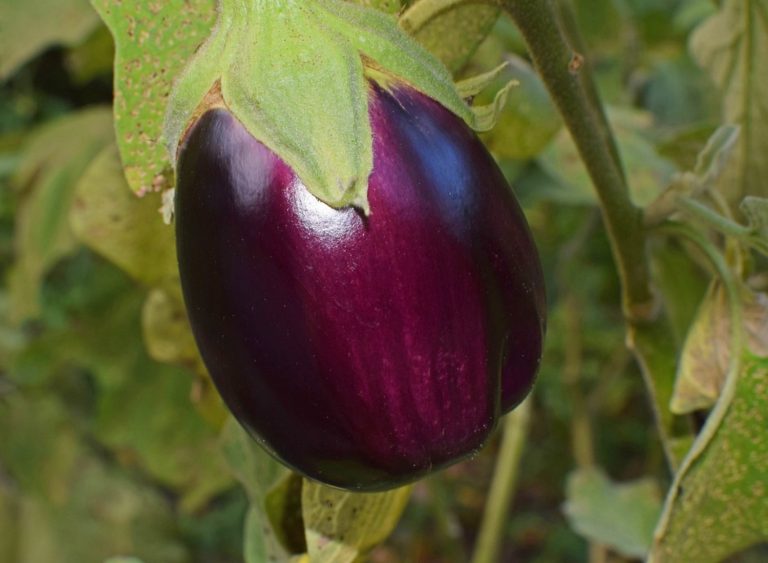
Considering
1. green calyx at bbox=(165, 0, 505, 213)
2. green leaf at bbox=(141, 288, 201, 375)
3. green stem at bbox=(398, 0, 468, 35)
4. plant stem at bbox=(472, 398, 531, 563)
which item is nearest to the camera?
green calyx at bbox=(165, 0, 505, 213)

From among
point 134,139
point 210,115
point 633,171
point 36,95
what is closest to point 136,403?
point 633,171

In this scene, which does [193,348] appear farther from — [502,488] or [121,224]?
[502,488]

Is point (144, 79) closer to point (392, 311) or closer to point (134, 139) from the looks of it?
point (134, 139)

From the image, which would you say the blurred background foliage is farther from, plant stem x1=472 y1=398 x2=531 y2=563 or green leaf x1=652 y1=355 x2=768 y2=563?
green leaf x1=652 y1=355 x2=768 y2=563

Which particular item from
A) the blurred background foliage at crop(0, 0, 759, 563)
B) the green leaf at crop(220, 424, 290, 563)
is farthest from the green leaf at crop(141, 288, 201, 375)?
the green leaf at crop(220, 424, 290, 563)

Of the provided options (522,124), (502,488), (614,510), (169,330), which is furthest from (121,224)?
(614,510)

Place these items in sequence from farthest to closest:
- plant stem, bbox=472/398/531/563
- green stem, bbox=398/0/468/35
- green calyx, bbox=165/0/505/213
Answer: plant stem, bbox=472/398/531/563 → green stem, bbox=398/0/468/35 → green calyx, bbox=165/0/505/213

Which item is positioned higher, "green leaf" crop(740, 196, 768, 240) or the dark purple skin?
the dark purple skin

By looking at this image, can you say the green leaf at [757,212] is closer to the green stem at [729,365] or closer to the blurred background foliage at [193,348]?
the green stem at [729,365]
